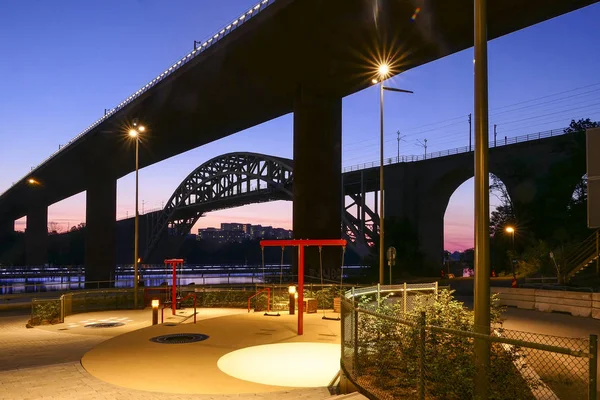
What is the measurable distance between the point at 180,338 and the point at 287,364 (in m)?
4.45

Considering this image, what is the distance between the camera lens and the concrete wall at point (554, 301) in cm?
2036

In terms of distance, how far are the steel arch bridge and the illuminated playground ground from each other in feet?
209

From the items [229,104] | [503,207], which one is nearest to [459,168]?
[503,207]

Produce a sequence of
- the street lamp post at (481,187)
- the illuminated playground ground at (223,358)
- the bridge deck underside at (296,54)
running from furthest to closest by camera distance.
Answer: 1. the bridge deck underside at (296,54)
2. the illuminated playground ground at (223,358)
3. the street lamp post at (481,187)

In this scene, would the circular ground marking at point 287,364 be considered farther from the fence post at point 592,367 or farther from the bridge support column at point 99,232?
the bridge support column at point 99,232

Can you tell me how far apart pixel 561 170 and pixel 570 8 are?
61.8ft

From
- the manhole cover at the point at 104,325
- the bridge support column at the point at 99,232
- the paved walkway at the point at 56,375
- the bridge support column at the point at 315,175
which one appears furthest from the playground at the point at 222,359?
the bridge support column at the point at 99,232

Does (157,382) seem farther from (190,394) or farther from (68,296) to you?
(68,296)

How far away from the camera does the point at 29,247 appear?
109 metres

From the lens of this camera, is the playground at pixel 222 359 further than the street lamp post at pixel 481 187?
Yes

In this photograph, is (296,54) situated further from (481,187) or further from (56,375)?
(481,187)

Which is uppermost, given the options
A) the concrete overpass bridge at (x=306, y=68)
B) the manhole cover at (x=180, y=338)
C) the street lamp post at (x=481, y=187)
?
the concrete overpass bridge at (x=306, y=68)

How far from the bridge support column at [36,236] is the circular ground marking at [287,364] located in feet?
357

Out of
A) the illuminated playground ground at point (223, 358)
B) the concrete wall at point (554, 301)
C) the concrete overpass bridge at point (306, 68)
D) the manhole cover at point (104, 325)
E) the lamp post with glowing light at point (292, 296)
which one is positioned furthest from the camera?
the concrete overpass bridge at point (306, 68)
